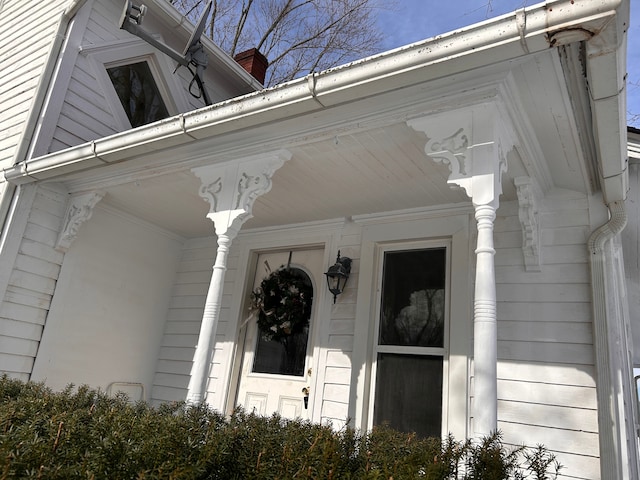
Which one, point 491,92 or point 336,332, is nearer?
point 491,92

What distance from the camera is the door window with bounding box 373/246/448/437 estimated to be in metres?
3.58

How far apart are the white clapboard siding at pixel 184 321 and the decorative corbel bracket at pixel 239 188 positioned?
2.13 metres

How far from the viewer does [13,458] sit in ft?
4.00

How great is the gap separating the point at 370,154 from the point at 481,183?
39.9 inches

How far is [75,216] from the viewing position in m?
4.32

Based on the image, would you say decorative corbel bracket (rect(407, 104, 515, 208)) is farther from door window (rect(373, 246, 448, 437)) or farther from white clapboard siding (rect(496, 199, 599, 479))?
door window (rect(373, 246, 448, 437))

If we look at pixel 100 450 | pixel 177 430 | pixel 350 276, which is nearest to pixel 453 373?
pixel 350 276

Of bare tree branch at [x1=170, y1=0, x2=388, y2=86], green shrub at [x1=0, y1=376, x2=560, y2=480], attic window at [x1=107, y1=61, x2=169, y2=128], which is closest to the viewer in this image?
green shrub at [x1=0, y1=376, x2=560, y2=480]

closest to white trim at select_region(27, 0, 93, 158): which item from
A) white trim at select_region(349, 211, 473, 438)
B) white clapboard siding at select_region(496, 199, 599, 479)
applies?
white trim at select_region(349, 211, 473, 438)

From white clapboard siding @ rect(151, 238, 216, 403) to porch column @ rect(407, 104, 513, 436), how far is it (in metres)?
3.41

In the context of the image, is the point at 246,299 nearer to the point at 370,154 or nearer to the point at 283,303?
the point at 283,303

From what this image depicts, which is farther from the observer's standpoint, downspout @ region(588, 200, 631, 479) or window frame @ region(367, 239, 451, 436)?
window frame @ region(367, 239, 451, 436)

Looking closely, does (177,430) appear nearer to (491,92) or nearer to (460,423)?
(491,92)

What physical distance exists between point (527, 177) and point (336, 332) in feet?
6.69
